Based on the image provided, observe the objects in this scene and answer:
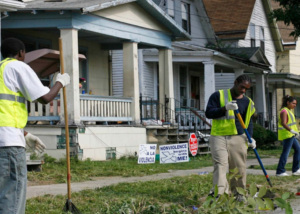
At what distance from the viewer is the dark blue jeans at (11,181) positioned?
517cm

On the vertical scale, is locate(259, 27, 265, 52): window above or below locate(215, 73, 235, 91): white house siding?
above

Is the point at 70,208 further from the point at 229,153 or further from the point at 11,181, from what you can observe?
the point at 229,153

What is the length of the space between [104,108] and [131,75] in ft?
4.47

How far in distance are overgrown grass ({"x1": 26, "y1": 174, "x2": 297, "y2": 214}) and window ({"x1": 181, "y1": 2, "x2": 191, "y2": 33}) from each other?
49.9ft

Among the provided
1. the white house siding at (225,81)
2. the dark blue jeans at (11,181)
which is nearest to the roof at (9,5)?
the dark blue jeans at (11,181)

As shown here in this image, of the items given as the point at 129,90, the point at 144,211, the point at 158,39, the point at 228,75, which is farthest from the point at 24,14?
the point at 228,75

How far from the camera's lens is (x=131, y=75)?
17797 mm

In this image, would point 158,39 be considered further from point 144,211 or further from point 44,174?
point 144,211

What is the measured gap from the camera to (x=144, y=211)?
6.88 m

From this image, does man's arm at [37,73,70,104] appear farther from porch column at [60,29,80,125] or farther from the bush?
the bush

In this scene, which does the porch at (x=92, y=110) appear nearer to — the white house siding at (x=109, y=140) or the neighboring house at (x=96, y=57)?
the neighboring house at (x=96, y=57)

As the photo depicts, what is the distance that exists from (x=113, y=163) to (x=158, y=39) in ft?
19.6

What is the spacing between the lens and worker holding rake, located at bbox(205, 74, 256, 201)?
8.28 metres

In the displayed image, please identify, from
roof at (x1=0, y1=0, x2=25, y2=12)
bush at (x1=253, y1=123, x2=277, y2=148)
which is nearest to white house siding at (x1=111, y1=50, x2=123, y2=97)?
bush at (x1=253, y1=123, x2=277, y2=148)
